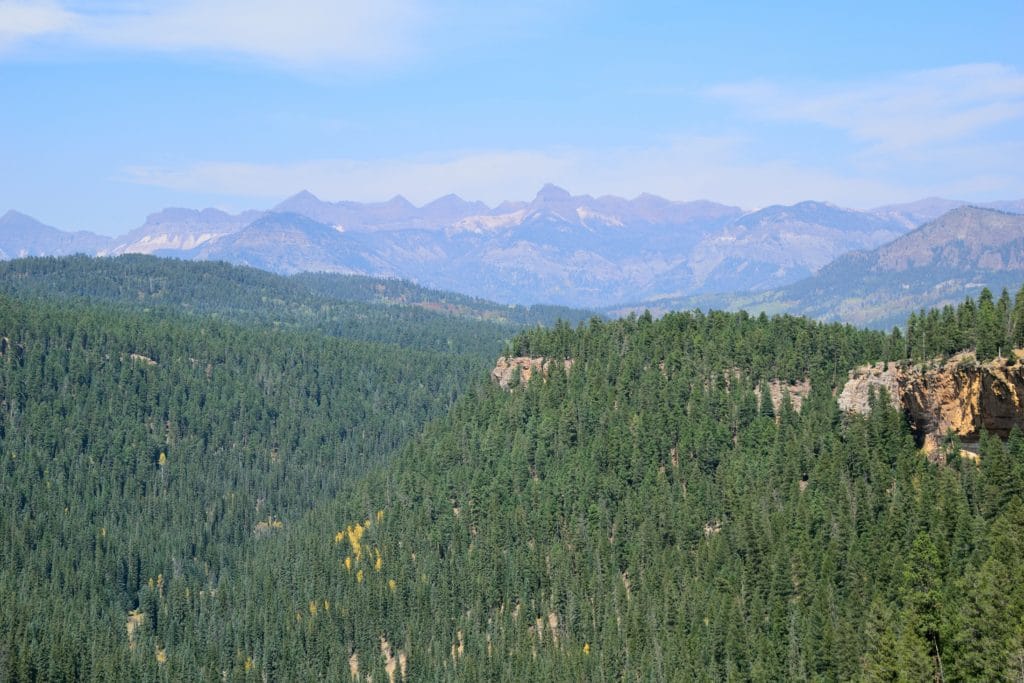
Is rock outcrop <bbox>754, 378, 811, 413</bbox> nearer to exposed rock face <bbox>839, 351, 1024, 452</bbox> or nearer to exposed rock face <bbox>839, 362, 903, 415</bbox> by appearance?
exposed rock face <bbox>839, 362, 903, 415</bbox>

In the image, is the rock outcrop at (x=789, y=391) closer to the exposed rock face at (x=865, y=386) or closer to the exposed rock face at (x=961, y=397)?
the exposed rock face at (x=865, y=386)

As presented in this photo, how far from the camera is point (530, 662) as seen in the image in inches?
6540

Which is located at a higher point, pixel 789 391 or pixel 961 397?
pixel 961 397

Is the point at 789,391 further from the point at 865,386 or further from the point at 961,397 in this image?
the point at 961,397

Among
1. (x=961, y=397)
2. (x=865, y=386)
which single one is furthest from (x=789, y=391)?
(x=961, y=397)

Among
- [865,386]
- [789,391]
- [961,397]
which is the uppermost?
[961,397]

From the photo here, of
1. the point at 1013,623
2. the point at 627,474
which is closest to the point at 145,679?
the point at 627,474

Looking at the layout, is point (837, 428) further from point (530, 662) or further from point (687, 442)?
point (530, 662)

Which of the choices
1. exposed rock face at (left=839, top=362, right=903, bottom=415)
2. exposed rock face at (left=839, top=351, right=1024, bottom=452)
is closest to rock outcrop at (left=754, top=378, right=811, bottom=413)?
exposed rock face at (left=839, top=362, right=903, bottom=415)

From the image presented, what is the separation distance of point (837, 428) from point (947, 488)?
3024cm

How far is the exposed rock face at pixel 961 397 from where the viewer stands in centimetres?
13788

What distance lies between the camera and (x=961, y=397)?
144500mm

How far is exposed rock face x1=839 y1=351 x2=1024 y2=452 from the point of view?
138 m

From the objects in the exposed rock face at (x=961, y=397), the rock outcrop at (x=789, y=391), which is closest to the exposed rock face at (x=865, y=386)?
Answer: the exposed rock face at (x=961, y=397)
